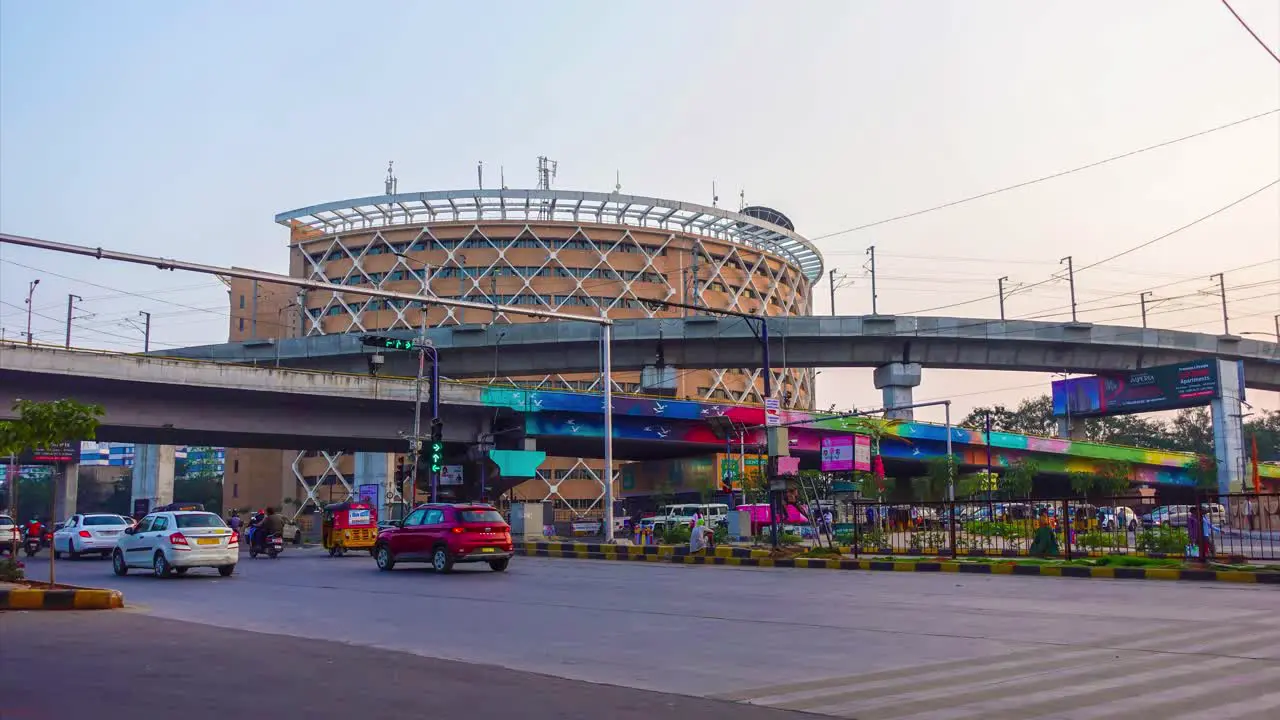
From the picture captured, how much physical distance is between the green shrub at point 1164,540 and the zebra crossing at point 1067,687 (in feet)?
47.3

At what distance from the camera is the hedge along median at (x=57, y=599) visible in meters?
14.7

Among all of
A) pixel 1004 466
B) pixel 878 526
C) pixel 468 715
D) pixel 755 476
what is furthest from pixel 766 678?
pixel 1004 466

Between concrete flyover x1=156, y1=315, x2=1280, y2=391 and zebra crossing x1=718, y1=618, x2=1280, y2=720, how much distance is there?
49.1 m

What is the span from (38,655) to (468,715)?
199 inches

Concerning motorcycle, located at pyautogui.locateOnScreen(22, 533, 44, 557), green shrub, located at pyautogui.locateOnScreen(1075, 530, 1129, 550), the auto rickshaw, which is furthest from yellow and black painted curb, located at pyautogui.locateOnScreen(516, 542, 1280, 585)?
motorcycle, located at pyautogui.locateOnScreen(22, 533, 44, 557)

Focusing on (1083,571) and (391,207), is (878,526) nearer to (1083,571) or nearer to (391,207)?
(1083,571)

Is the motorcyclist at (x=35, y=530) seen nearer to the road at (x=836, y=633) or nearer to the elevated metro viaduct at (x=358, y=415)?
the elevated metro viaduct at (x=358, y=415)

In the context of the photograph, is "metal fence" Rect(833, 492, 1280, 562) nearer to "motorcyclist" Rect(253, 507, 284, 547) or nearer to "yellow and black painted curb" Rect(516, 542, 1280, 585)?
"yellow and black painted curb" Rect(516, 542, 1280, 585)

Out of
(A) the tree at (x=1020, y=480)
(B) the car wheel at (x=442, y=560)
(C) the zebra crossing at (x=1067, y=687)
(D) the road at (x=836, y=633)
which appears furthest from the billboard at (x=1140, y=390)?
(C) the zebra crossing at (x=1067, y=687)

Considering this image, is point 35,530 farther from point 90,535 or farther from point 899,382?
point 899,382

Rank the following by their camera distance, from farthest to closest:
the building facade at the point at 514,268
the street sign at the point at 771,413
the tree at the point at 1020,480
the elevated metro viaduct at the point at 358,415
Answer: the building facade at the point at 514,268, the tree at the point at 1020,480, the elevated metro viaduct at the point at 358,415, the street sign at the point at 771,413

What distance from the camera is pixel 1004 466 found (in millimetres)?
76688

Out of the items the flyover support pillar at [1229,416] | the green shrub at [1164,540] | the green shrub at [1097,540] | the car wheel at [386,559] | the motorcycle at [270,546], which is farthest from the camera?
the flyover support pillar at [1229,416]

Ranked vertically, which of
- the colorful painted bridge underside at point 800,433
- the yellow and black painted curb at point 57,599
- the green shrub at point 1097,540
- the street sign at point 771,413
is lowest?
the yellow and black painted curb at point 57,599
